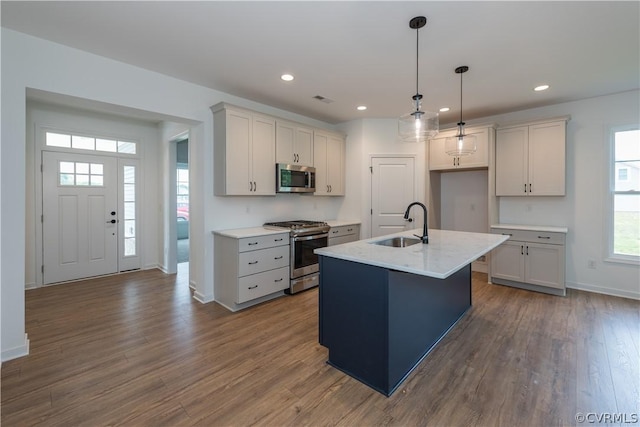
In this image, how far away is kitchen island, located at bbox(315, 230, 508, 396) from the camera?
75.8 inches

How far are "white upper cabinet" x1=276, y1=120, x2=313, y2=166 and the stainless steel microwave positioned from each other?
0.10 m

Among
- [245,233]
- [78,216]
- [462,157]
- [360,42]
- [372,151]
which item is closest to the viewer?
[360,42]

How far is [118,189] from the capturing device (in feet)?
15.9

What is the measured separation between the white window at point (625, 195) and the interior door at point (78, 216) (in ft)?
24.9

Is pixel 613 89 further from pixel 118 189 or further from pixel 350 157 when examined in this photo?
pixel 118 189

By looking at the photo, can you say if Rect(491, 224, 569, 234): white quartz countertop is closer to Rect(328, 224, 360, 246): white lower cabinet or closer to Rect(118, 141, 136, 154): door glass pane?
Rect(328, 224, 360, 246): white lower cabinet

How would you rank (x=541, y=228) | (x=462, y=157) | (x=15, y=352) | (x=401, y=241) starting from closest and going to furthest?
(x=15, y=352)
(x=401, y=241)
(x=541, y=228)
(x=462, y=157)

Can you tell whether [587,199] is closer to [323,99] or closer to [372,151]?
[372,151]

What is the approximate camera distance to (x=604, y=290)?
389 centimetres

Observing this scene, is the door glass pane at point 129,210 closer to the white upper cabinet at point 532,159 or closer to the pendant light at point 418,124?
the pendant light at point 418,124

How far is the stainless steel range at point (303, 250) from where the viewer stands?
3.85m

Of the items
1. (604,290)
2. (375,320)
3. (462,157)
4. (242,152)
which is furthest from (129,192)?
(604,290)

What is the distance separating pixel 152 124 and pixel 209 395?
4.91 m

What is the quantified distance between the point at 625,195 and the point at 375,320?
168 inches
